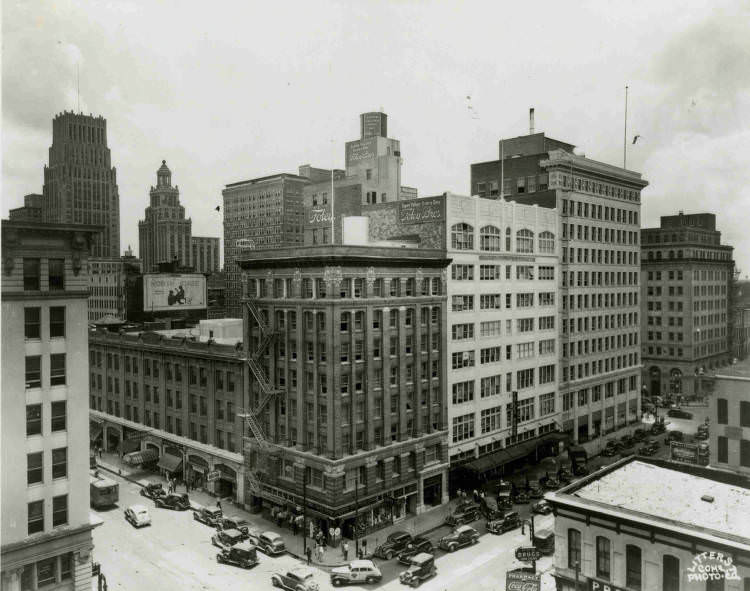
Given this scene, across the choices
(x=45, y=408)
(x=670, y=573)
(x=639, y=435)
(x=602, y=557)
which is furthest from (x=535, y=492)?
(x=45, y=408)

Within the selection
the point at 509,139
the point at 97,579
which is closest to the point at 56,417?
the point at 97,579

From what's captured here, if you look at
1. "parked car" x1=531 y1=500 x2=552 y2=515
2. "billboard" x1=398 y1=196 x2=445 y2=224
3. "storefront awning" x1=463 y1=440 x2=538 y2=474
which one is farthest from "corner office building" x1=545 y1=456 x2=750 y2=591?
"billboard" x1=398 y1=196 x2=445 y2=224

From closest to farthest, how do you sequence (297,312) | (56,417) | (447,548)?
(56,417) < (447,548) < (297,312)

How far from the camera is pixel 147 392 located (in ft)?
247

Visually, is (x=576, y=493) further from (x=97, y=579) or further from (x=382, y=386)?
(x=97, y=579)

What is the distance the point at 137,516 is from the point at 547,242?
53.6 meters

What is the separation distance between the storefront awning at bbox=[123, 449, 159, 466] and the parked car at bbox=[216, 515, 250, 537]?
19666mm

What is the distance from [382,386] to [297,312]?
32.5 feet

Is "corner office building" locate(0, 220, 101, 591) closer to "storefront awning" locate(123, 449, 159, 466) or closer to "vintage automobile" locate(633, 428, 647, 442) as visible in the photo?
"storefront awning" locate(123, 449, 159, 466)

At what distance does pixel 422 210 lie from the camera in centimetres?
6550

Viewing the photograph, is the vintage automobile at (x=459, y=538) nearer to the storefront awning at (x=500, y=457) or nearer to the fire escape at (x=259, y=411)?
the storefront awning at (x=500, y=457)

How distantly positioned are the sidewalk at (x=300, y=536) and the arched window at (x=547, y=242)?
3266 centimetres

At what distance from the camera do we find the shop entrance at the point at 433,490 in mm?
59969

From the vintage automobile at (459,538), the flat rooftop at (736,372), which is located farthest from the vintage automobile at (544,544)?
the flat rooftop at (736,372)
